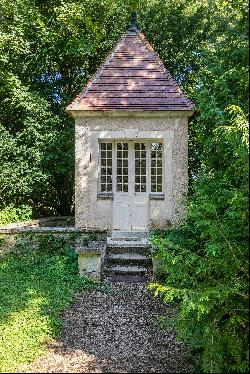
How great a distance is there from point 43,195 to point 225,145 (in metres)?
8.25

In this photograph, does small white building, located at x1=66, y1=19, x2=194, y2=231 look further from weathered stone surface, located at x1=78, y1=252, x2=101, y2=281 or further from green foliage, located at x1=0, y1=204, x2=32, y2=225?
green foliage, located at x1=0, y1=204, x2=32, y2=225

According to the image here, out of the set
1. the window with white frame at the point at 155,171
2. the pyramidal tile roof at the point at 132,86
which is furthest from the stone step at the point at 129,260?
the pyramidal tile roof at the point at 132,86

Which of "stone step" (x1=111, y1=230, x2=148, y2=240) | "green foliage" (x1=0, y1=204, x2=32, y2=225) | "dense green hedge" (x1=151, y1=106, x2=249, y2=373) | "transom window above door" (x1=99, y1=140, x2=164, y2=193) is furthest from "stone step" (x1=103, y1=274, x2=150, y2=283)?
"green foliage" (x1=0, y1=204, x2=32, y2=225)

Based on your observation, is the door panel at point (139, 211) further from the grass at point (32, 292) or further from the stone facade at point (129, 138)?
the grass at point (32, 292)

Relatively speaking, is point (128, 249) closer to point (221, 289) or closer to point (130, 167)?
point (130, 167)

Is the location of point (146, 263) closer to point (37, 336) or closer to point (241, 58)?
point (37, 336)

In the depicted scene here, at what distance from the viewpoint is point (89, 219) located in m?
11.1

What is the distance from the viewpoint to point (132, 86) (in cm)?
1130

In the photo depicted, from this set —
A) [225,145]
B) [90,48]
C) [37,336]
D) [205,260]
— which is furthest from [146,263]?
[90,48]

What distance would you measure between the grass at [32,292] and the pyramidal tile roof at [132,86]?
3655 millimetres

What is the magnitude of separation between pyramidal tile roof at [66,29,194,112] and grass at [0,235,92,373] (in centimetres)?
365

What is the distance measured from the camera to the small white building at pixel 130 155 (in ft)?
35.8

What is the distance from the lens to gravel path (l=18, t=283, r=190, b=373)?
5.04 meters

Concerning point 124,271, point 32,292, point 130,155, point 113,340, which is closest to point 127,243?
point 124,271
